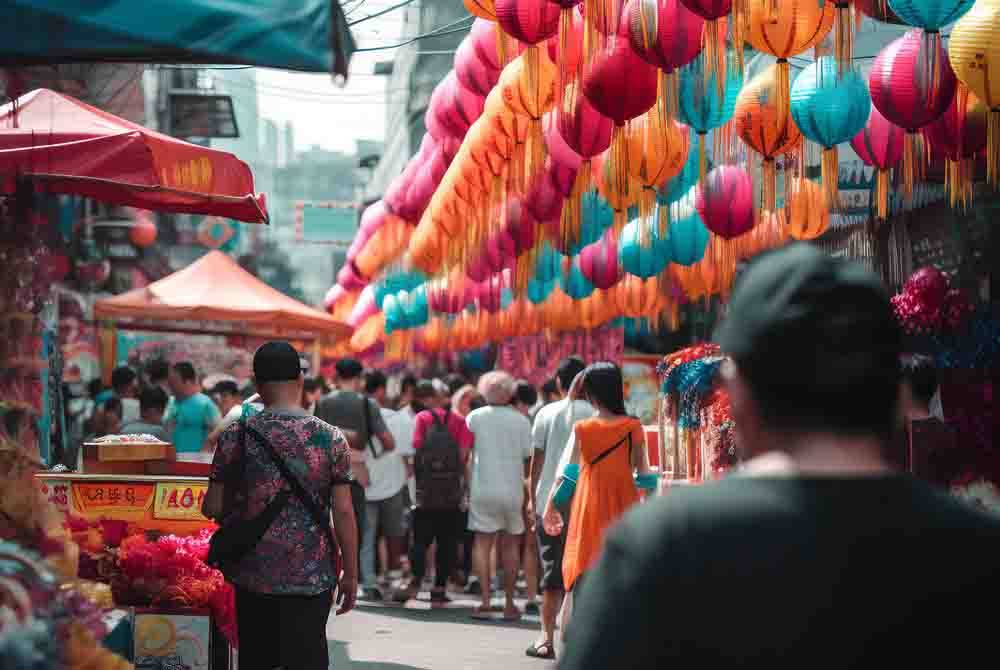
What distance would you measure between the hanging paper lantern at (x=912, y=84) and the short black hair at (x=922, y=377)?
1304mm

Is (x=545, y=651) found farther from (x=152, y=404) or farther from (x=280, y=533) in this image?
(x=280, y=533)

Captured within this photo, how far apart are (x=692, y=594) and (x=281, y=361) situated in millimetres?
3941

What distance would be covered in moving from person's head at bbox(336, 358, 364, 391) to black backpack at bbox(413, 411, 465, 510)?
3.24 feet

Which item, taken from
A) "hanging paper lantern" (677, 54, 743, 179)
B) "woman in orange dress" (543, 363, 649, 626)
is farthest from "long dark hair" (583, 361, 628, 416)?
"hanging paper lantern" (677, 54, 743, 179)

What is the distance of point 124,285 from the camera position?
119 feet

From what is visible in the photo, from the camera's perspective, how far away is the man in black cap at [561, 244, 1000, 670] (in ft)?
6.34

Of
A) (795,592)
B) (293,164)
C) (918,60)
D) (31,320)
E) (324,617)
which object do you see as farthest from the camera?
(293,164)

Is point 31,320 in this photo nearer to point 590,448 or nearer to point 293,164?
point 590,448

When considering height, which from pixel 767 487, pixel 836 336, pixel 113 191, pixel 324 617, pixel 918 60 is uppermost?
pixel 918 60

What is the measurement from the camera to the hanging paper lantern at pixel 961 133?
824 cm

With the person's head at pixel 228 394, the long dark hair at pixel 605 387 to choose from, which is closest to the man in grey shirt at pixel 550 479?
the long dark hair at pixel 605 387

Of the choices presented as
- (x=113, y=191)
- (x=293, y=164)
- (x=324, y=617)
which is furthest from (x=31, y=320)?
(x=293, y=164)

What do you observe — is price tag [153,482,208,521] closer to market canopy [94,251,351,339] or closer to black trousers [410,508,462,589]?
black trousers [410,508,462,589]

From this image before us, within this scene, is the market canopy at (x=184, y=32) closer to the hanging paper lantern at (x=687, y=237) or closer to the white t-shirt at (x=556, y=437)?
the white t-shirt at (x=556, y=437)
